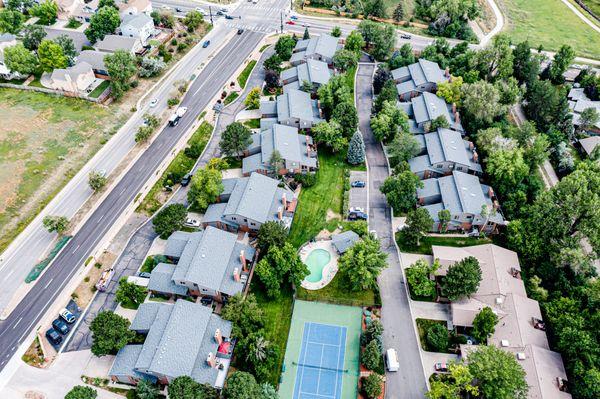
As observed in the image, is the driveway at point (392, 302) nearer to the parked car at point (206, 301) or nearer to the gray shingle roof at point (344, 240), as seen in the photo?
the gray shingle roof at point (344, 240)

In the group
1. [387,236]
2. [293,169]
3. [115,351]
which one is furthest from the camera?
[293,169]

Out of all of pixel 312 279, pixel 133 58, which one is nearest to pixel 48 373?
pixel 312 279

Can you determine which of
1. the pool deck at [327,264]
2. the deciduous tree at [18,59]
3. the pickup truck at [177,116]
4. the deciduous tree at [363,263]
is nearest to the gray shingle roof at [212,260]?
the pool deck at [327,264]

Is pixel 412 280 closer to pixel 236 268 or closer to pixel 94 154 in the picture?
pixel 236 268

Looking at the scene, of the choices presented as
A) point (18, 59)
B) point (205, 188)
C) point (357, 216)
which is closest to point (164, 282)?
point (205, 188)

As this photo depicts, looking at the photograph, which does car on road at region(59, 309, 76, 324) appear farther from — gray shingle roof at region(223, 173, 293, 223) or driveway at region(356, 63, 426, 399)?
driveway at region(356, 63, 426, 399)

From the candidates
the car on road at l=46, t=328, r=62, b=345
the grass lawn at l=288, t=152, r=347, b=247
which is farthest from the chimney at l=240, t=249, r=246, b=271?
the car on road at l=46, t=328, r=62, b=345
